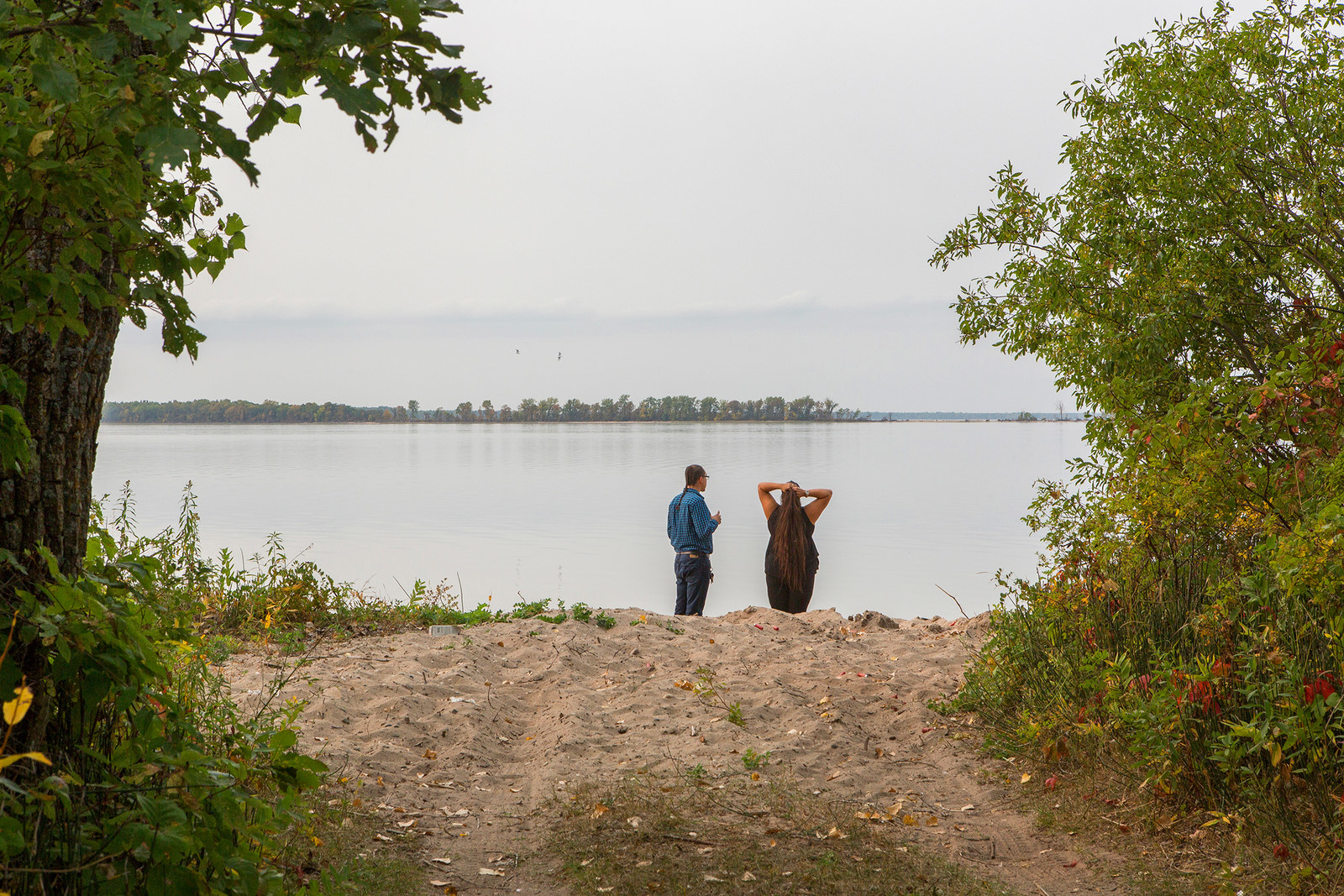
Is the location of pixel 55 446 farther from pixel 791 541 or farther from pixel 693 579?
pixel 791 541

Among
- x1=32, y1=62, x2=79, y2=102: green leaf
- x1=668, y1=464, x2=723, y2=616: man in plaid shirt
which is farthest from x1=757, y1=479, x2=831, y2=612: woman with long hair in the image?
x1=32, y1=62, x2=79, y2=102: green leaf

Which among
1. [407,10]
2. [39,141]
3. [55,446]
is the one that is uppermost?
[407,10]

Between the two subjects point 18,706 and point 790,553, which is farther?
point 790,553

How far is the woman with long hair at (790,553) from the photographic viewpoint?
10227mm

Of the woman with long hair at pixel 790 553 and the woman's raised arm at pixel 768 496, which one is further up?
the woman's raised arm at pixel 768 496

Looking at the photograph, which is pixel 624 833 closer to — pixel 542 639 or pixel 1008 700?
pixel 1008 700

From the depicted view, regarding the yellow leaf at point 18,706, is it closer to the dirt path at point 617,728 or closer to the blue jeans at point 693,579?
the dirt path at point 617,728

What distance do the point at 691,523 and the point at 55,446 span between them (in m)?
7.62

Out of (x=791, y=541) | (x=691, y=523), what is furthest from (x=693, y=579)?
(x=791, y=541)

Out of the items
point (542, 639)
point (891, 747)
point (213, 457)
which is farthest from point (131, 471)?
point (891, 747)

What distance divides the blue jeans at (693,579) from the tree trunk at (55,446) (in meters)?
7.61

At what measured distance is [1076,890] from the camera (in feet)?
13.1

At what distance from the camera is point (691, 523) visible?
33.7 feet

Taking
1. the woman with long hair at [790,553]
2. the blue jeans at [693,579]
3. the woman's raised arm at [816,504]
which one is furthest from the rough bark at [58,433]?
the woman's raised arm at [816,504]
